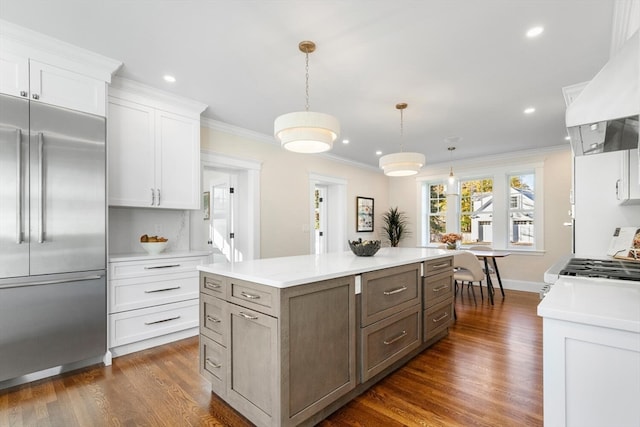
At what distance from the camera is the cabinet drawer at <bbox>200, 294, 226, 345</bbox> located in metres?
1.89

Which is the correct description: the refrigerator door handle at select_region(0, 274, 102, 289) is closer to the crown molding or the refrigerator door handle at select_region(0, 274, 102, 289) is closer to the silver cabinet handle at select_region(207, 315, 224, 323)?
the silver cabinet handle at select_region(207, 315, 224, 323)

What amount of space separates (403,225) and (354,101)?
4.20m

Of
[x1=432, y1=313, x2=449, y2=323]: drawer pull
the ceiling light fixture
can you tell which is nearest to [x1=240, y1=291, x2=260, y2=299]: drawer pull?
the ceiling light fixture

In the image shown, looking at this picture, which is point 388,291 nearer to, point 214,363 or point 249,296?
point 249,296

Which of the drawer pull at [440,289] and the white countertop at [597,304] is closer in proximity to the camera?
the white countertop at [597,304]

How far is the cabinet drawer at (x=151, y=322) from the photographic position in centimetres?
268

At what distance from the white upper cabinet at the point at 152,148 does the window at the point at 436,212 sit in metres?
5.17

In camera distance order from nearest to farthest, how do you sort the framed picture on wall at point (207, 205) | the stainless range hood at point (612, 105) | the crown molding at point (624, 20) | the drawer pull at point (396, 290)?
the stainless range hood at point (612, 105), the crown molding at point (624, 20), the drawer pull at point (396, 290), the framed picture on wall at point (207, 205)

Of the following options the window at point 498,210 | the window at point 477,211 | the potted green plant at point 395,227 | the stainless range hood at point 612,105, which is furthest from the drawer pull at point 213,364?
the window at point 477,211

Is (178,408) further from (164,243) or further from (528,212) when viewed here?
(528,212)

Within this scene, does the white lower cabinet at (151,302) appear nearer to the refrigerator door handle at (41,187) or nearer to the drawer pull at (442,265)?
the refrigerator door handle at (41,187)

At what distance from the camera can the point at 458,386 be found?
2182 mm

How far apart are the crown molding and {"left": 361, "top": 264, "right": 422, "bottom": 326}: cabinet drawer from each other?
6.12 feet

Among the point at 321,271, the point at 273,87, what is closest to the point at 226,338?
the point at 321,271
